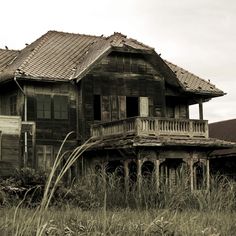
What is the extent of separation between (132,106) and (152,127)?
521cm

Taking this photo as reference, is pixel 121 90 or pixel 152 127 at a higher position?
pixel 121 90

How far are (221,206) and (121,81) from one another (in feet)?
53.9

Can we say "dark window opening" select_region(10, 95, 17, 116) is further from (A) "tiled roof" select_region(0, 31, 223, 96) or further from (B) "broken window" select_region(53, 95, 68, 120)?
(B) "broken window" select_region(53, 95, 68, 120)

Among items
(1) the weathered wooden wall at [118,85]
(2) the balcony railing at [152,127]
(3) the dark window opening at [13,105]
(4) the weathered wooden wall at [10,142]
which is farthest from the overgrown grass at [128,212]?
(1) the weathered wooden wall at [118,85]

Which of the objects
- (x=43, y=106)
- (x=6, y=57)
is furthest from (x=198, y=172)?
(x=6, y=57)

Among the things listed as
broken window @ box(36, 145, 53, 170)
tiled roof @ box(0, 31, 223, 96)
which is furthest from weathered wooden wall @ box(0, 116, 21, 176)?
broken window @ box(36, 145, 53, 170)

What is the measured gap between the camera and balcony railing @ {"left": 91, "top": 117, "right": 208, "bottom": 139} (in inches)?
967

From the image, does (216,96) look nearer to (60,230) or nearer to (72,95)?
(72,95)

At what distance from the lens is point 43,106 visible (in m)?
27.1

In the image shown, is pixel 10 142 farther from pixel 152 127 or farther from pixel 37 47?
pixel 37 47

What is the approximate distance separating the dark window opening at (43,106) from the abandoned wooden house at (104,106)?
5cm

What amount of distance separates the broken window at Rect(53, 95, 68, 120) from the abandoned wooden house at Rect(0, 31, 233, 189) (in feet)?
0.15

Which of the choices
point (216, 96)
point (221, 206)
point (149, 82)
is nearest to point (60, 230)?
point (221, 206)

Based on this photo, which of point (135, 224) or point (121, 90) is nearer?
point (135, 224)
